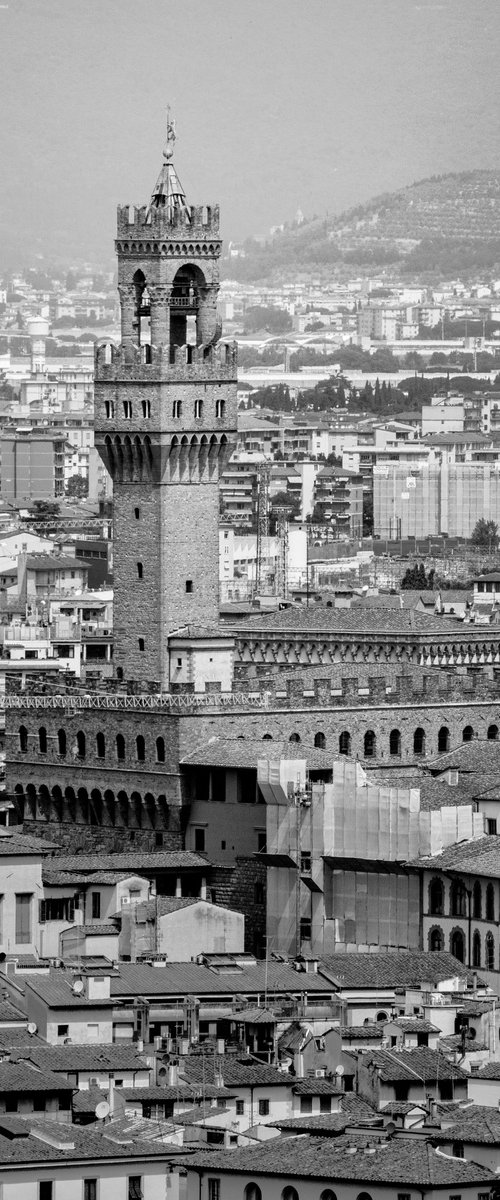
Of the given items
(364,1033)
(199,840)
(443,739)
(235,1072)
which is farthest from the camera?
(443,739)

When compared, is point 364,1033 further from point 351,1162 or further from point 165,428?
point 165,428

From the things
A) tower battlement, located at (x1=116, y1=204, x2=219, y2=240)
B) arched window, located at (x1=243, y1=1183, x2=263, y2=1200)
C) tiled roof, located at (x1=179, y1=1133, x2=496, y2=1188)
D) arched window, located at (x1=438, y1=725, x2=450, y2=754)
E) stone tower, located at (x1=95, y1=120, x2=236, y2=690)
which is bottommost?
arched window, located at (x1=243, y1=1183, x2=263, y2=1200)

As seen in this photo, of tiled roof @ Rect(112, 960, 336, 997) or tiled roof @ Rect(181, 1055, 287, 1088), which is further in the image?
tiled roof @ Rect(112, 960, 336, 997)

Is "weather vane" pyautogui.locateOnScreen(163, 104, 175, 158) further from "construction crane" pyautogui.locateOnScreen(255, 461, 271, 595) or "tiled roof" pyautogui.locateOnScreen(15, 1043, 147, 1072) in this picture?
"construction crane" pyautogui.locateOnScreen(255, 461, 271, 595)

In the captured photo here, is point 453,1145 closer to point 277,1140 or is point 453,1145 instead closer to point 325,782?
point 277,1140

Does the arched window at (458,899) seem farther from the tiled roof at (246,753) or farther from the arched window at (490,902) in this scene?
the tiled roof at (246,753)

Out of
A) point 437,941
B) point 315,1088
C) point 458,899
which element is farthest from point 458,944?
point 315,1088

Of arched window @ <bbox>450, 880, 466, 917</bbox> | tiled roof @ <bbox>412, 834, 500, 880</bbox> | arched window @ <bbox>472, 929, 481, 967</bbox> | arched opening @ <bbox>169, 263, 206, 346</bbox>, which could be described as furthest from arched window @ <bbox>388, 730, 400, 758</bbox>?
arched window @ <bbox>472, 929, 481, 967</bbox>
